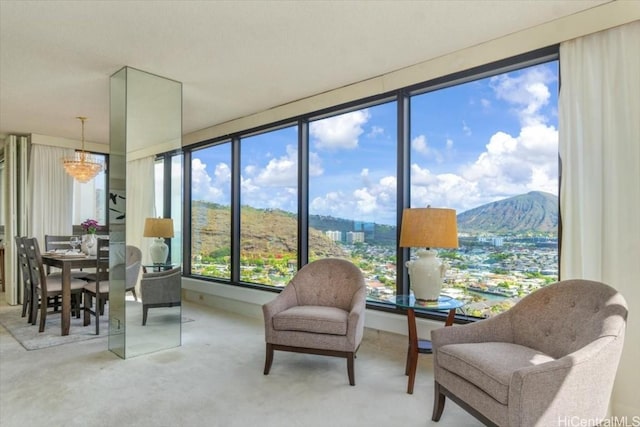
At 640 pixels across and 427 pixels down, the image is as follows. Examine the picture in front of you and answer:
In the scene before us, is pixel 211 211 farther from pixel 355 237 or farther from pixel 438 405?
pixel 438 405

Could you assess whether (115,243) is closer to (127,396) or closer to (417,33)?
(127,396)

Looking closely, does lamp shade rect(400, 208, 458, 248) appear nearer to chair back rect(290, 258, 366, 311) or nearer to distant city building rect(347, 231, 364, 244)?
chair back rect(290, 258, 366, 311)

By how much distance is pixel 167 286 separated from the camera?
3.95m

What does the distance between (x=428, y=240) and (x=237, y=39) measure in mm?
2094

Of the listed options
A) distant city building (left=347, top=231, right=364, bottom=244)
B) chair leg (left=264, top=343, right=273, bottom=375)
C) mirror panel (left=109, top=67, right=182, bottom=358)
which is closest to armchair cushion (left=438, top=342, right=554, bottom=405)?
chair leg (left=264, top=343, right=273, bottom=375)

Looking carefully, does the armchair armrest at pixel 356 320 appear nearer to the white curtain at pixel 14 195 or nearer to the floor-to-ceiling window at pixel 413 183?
the floor-to-ceiling window at pixel 413 183

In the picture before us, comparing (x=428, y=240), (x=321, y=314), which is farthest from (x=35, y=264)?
(x=428, y=240)

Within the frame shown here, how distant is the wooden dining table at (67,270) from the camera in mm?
4129

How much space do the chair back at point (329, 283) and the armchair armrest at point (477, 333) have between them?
1.06 metres

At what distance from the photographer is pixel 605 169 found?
249 cm

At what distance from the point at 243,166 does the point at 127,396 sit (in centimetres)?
340

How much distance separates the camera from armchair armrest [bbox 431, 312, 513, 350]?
2373 millimetres

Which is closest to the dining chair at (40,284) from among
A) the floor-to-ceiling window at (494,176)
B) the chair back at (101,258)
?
the chair back at (101,258)

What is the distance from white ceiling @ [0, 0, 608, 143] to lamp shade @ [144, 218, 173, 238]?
141cm
